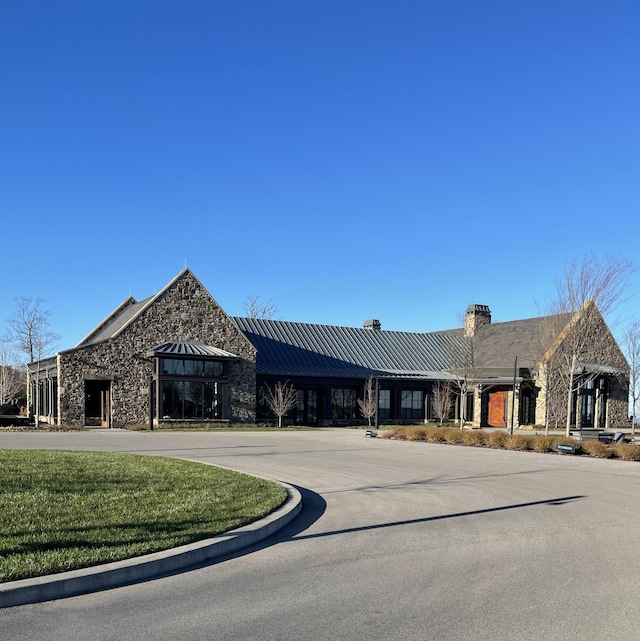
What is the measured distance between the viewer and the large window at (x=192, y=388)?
34.0 metres

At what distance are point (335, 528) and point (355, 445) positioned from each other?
1462 cm

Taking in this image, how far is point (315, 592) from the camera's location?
6.10 meters

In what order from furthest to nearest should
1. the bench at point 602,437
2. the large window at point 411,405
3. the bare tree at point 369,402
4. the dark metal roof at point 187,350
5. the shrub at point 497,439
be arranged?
the large window at point 411,405, the bare tree at point 369,402, the dark metal roof at point 187,350, the bench at point 602,437, the shrub at point 497,439

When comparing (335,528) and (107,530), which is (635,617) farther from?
(107,530)

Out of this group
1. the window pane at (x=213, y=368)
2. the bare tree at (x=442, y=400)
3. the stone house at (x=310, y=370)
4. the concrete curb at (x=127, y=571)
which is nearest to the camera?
the concrete curb at (x=127, y=571)

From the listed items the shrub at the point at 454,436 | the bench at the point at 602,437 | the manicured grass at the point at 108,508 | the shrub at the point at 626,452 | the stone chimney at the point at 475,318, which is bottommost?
the shrub at the point at 454,436

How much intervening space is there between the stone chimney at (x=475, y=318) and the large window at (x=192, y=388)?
19.9 meters

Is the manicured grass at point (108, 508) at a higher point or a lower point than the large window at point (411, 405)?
higher

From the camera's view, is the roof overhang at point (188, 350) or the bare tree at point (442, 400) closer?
the roof overhang at point (188, 350)

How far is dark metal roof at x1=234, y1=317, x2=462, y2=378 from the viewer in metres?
40.3

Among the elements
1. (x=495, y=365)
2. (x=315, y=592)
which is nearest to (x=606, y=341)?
(x=495, y=365)

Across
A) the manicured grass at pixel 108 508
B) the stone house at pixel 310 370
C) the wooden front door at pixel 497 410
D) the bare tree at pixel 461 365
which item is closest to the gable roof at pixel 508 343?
the stone house at pixel 310 370

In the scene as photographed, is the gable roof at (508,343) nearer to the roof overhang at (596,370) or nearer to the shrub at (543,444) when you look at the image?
the roof overhang at (596,370)

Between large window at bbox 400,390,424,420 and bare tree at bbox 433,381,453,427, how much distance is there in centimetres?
97
